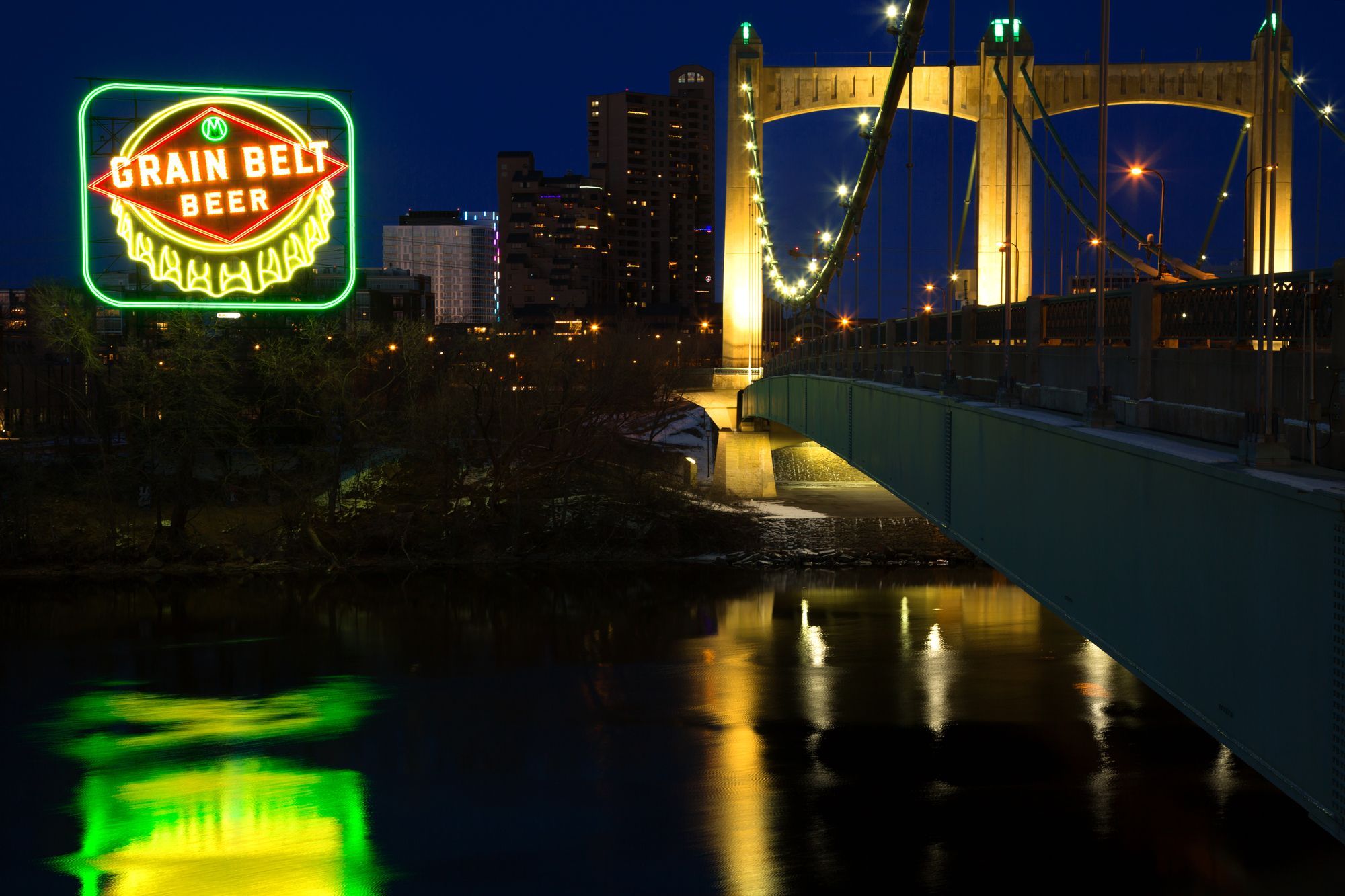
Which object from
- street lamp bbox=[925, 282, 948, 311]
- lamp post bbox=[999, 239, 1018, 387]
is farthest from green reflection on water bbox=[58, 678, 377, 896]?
street lamp bbox=[925, 282, 948, 311]

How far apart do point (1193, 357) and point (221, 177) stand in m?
30.5

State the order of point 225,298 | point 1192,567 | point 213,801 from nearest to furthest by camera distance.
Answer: point 1192,567 → point 213,801 → point 225,298

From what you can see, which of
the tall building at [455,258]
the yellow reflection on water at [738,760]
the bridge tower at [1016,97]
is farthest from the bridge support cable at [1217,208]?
the tall building at [455,258]

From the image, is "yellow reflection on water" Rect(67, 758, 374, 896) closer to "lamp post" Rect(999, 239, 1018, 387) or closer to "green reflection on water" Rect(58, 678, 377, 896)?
"green reflection on water" Rect(58, 678, 377, 896)

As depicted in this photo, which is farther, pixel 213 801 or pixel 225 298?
pixel 225 298

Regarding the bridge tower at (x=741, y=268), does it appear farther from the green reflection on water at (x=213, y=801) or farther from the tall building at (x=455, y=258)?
the tall building at (x=455, y=258)

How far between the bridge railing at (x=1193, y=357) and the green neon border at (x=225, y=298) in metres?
22.5

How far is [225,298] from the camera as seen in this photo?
3512 cm

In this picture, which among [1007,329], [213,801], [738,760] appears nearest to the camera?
[1007,329]

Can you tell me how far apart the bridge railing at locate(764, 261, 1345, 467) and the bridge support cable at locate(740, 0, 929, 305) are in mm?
14451

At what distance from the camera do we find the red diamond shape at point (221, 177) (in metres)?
34.3

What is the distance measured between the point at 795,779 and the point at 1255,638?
15.6 meters

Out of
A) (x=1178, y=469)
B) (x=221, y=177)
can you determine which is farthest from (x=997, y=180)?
(x=1178, y=469)

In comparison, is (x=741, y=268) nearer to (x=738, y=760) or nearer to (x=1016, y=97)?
(x=1016, y=97)
